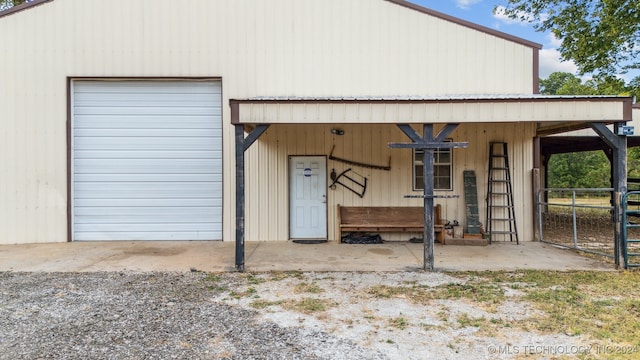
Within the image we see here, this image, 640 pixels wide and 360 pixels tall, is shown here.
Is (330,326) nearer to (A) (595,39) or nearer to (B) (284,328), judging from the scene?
(B) (284,328)

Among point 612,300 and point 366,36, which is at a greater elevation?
point 366,36

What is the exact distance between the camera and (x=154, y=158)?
8.40m

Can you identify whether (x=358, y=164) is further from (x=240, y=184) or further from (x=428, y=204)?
(x=240, y=184)

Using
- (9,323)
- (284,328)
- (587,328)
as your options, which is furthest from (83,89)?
(587,328)

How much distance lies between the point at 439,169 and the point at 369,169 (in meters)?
1.58

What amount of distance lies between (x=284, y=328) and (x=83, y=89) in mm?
7650

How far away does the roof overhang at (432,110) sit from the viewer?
5684mm

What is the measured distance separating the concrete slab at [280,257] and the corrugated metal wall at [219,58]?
1.06 metres

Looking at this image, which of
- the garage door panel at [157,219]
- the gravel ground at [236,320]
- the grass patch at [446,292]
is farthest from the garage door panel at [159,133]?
the grass patch at [446,292]

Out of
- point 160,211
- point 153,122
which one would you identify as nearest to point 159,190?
point 160,211

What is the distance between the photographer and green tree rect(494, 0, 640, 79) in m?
11.1

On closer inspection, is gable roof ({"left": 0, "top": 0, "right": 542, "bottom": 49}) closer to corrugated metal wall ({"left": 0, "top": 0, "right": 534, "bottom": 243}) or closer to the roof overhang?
corrugated metal wall ({"left": 0, "top": 0, "right": 534, "bottom": 243})

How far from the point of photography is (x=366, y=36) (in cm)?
828

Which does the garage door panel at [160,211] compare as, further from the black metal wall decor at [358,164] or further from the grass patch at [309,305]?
the grass patch at [309,305]
